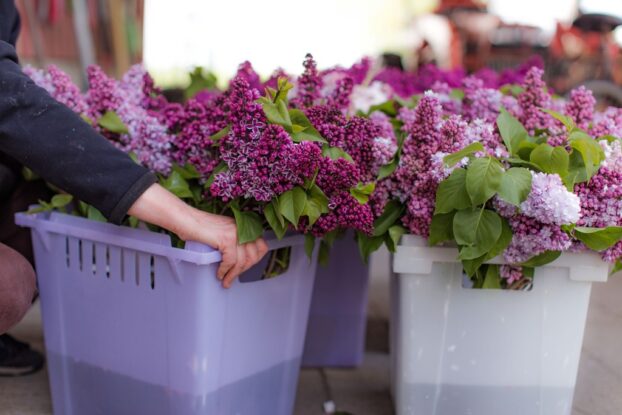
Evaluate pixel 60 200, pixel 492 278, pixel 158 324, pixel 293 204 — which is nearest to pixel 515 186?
pixel 492 278

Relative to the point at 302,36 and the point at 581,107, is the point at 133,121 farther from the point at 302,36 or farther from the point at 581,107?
the point at 302,36

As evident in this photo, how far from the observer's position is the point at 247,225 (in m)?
1.27

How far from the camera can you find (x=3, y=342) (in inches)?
71.0

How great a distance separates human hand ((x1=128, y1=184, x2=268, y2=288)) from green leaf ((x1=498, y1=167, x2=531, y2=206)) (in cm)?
47

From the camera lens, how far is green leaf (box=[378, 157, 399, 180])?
1.34 meters

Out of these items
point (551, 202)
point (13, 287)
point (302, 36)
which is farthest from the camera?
point (302, 36)

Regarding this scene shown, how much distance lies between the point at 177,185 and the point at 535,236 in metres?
0.68

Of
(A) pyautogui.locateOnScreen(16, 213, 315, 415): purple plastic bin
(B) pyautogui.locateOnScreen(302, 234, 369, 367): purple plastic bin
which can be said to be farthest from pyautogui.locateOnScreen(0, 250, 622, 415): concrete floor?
(A) pyautogui.locateOnScreen(16, 213, 315, 415): purple plastic bin

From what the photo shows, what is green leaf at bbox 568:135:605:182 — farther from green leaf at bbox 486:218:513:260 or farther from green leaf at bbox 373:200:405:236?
green leaf at bbox 373:200:405:236

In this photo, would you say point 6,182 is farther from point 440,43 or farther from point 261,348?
point 440,43

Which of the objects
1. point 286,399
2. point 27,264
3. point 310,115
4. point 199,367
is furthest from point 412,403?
point 27,264

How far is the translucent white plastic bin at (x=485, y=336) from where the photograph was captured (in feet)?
4.42

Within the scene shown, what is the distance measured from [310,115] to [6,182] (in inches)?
29.9

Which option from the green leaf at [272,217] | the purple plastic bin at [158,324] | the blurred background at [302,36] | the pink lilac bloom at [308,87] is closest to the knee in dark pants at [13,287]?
the purple plastic bin at [158,324]
